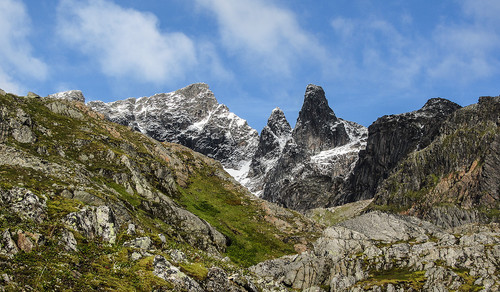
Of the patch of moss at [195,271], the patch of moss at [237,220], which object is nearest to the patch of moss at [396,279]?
the patch of moss at [237,220]

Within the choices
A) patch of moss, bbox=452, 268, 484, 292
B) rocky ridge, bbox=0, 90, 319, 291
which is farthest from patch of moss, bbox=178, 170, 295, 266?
patch of moss, bbox=452, 268, 484, 292

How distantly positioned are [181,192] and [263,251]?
82.3 feet

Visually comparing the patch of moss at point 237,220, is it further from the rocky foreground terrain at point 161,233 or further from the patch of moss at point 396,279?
the patch of moss at point 396,279

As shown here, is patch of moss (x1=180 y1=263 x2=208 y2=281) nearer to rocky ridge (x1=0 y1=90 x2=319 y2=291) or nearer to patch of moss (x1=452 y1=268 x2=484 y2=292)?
rocky ridge (x1=0 y1=90 x2=319 y2=291)

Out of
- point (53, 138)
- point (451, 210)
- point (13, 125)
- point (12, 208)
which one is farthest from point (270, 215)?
point (451, 210)

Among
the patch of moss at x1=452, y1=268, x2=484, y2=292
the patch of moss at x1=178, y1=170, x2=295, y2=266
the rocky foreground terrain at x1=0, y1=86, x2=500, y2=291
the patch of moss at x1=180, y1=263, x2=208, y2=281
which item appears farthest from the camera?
the patch of moss at x1=178, y1=170, x2=295, y2=266

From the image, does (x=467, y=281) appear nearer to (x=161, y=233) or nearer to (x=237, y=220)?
(x=237, y=220)

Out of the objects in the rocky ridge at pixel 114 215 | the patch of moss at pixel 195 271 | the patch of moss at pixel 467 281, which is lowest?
the patch of moss at pixel 467 281

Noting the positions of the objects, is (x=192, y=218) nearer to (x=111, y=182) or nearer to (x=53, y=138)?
(x=111, y=182)

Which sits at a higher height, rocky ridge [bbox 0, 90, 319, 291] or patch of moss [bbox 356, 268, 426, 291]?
rocky ridge [bbox 0, 90, 319, 291]

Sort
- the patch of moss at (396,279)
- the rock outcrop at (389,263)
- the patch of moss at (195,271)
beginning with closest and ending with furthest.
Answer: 1. the patch of moss at (195,271)
2. the patch of moss at (396,279)
3. the rock outcrop at (389,263)

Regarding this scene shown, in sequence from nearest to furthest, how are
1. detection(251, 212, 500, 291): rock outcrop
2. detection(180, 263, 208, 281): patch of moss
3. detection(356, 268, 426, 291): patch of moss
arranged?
detection(180, 263, 208, 281): patch of moss → detection(356, 268, 426, 291): patch of moss → detection(251, 212, 500, 291): rock outcrop

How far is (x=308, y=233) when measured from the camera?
82.4m

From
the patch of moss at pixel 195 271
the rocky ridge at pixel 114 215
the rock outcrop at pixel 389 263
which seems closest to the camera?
the rocky ridge at pixel 114 215
